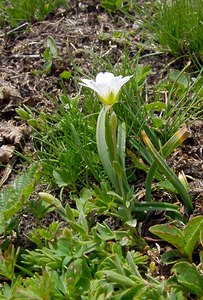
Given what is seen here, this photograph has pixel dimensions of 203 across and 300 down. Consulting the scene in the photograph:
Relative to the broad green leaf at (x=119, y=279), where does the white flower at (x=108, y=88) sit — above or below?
above

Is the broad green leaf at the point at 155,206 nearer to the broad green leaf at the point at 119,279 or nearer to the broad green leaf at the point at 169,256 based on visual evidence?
the broad green leaf at the point at 169,256

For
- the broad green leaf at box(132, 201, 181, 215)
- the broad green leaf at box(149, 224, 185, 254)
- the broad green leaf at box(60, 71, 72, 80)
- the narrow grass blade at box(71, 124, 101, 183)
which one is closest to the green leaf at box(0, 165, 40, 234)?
the narrow grass blade at box(71, 124, 101, 183)

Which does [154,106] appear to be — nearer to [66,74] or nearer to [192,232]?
[66,74]

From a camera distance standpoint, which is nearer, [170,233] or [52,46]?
[170,233]

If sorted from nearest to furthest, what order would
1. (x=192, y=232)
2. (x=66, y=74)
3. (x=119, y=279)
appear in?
(x=119, y=279)
(x=192, y=232)
(x=66, y=74)

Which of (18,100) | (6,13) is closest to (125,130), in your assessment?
(18,100)

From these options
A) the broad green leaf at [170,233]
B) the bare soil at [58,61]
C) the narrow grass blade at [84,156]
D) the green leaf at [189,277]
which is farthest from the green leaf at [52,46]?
the green leaf at [189,277]

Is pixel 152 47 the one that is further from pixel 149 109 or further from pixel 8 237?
pixel 8 237

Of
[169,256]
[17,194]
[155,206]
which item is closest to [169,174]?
[155,206]
